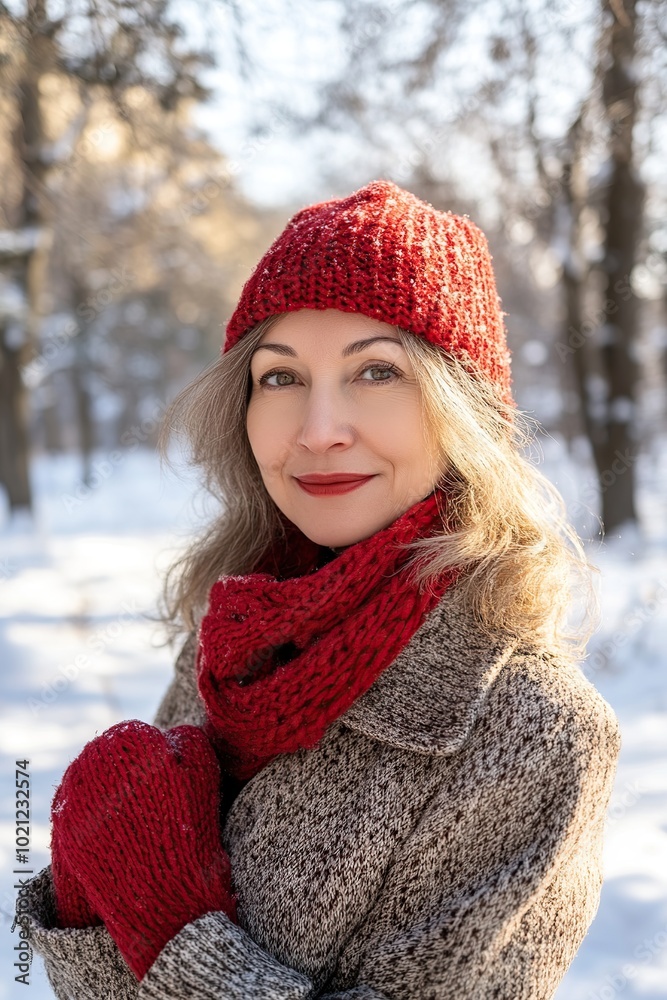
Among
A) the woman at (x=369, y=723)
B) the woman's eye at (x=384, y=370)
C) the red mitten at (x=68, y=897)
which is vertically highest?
the woman's eye at (x=384, y=370)

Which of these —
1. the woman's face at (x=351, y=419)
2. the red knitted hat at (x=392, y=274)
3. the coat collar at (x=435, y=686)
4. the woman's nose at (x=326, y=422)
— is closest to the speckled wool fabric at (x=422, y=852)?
the coat collar at (x=435, y=686)

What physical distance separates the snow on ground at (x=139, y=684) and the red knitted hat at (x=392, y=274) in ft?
2.36

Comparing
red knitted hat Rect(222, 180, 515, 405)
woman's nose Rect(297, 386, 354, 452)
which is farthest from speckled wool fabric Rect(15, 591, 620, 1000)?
red knitted hat Rect(222, 180, 515, 405)

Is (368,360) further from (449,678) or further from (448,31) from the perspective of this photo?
(448,31)

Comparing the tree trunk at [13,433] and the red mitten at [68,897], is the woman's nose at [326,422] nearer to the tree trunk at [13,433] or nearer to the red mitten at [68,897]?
the red mitten at [68,897]

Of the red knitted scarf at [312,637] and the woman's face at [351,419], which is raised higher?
the woman's face at [351,419]

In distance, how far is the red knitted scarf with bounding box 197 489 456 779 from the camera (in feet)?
4.30

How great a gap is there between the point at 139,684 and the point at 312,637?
12.0 ft

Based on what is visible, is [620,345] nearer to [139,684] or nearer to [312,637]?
[139,684]

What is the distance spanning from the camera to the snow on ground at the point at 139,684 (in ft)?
7.85

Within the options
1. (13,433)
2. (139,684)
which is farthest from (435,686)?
(13,433)

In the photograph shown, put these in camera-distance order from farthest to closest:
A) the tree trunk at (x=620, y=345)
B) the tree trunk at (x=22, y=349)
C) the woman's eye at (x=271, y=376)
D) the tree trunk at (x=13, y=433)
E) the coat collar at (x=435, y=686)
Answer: the tree trunk at (x=13, y=433)
the tree trunk at (x=22, y=349)
the tree trunk at (x=620, y=345)
the woman's eye at (x=271, y=376)
the coat collar at (x=435, y=686)

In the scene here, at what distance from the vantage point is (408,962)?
1.16 m

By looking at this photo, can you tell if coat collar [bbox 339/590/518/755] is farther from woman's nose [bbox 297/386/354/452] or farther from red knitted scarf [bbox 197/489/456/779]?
woman's nose [bbox 297/386/354/452]
